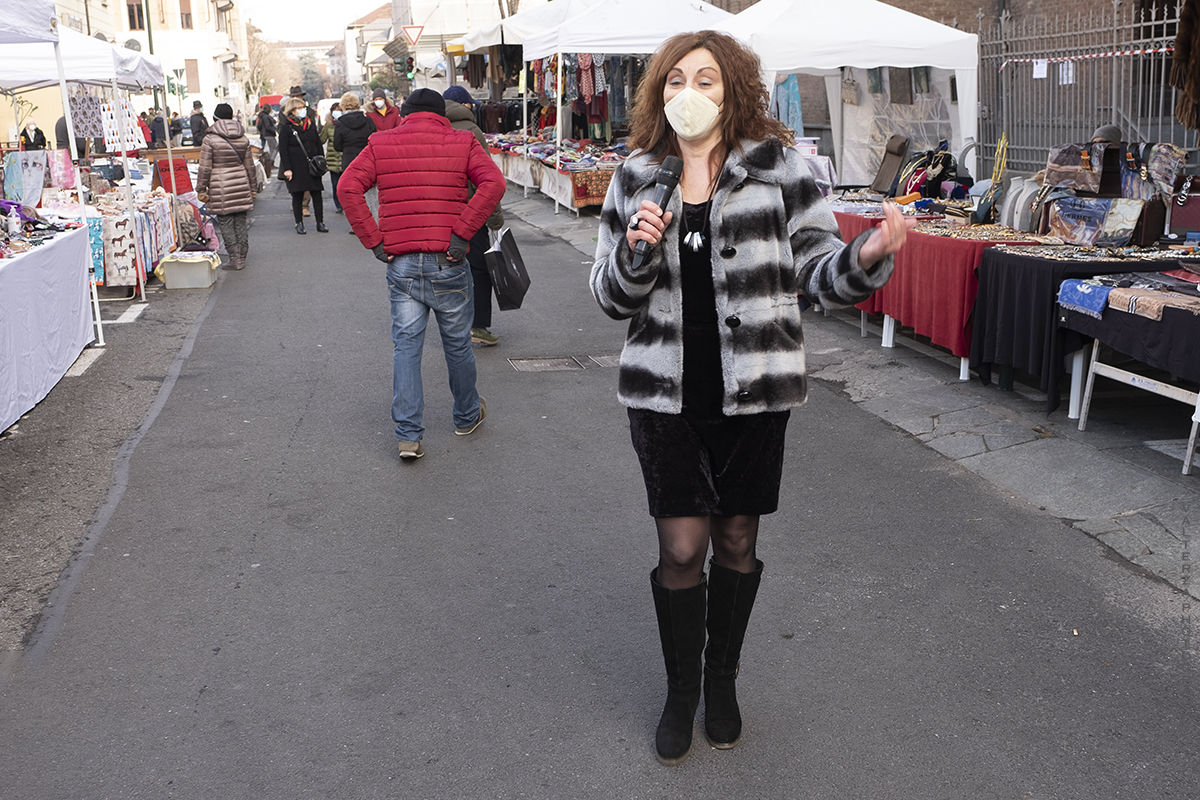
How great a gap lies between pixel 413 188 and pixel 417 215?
14cm

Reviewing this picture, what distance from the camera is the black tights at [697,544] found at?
296cm

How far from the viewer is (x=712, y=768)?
308 centimetres

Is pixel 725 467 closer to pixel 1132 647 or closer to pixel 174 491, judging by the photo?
pixel 1132 647

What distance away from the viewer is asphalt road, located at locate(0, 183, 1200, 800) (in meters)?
3.09

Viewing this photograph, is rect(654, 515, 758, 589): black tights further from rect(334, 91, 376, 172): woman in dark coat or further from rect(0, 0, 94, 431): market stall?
rect(334, 91, 376, 172): woman in dark coat

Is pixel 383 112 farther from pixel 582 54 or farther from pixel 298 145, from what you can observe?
pixel 582 54

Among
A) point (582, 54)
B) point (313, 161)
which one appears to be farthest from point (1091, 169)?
point (313, 161)

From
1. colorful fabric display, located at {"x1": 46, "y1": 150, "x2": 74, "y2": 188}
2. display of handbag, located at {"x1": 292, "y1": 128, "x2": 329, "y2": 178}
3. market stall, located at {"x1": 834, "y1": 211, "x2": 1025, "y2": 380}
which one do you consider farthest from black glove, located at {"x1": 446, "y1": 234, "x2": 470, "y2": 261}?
display of handbag, located at {"x1": 292, "y1": 128, "x2": 329, "y2": 178}

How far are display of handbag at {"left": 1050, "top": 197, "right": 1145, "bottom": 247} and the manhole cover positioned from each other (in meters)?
3.35

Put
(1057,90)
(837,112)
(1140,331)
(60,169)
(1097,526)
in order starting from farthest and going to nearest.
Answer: (1057,90) → (837,112) → (60,169) → (1140,331) → (1097,526)

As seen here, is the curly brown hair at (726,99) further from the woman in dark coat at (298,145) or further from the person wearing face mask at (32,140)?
the person wearing face mask at (32,140)

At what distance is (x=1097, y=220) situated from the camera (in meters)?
6.93

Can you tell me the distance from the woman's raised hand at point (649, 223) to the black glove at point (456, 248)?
136 inches

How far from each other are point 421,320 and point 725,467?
3.32 metres
